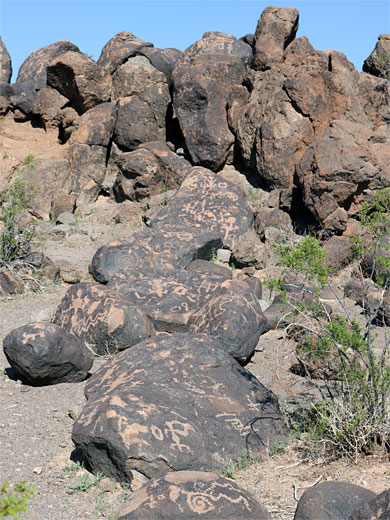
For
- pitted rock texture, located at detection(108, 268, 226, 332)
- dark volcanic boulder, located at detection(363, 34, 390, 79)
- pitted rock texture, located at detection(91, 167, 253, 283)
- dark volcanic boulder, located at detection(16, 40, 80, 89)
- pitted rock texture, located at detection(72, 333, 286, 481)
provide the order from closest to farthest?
pitted rock texture, located at detection(72, 333, 286, 481)
pitted rock texture, located at detection(108, 268, 226, 332)
pitted rock texture, located at detection(91, 167, 253, 283)
dark volcanic boulder, located at detection(363, 34, 390, 79)
dark volcanic boulder, located at detection(16, 40, 80, 89)

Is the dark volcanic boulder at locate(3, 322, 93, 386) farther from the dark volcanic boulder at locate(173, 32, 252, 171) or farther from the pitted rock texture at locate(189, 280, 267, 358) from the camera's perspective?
the dark volcanic boulder at locate(173, 32, 252, 171)

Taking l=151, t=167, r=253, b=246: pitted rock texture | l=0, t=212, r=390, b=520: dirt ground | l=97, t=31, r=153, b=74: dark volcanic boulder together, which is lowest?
l=0, t=212, r=390, b=520: dirt ground

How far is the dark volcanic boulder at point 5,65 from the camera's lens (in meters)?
18.0

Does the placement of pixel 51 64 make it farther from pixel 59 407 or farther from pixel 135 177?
pixel 59 407

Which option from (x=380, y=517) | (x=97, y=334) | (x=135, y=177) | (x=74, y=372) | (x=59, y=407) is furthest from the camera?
(x=135, y=177)

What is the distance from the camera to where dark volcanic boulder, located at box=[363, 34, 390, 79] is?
1421 centimetres

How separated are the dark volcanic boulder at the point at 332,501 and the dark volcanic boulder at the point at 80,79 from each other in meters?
12.0

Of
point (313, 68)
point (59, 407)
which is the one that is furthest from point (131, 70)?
point (59, 407)

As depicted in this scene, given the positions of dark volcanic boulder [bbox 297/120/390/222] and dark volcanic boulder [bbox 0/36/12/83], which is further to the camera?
dark volcanic boulder [bbox 0/36/12/83]

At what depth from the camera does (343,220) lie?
449 inches

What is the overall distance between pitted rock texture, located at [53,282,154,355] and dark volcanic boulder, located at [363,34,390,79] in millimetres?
8988

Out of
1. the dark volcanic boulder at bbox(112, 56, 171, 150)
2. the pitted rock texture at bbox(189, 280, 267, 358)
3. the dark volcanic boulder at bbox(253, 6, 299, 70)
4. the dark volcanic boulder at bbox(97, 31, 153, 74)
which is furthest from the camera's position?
the dark volcanic boulder at bbox(97, 31, 153, 74)

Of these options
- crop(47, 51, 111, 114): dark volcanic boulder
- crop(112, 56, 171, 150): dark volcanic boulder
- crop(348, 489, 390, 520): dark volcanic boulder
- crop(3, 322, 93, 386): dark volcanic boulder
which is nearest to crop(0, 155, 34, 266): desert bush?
crop(3, 322, 93, 386): dark volcanic boulder

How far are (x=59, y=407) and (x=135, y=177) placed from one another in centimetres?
789
